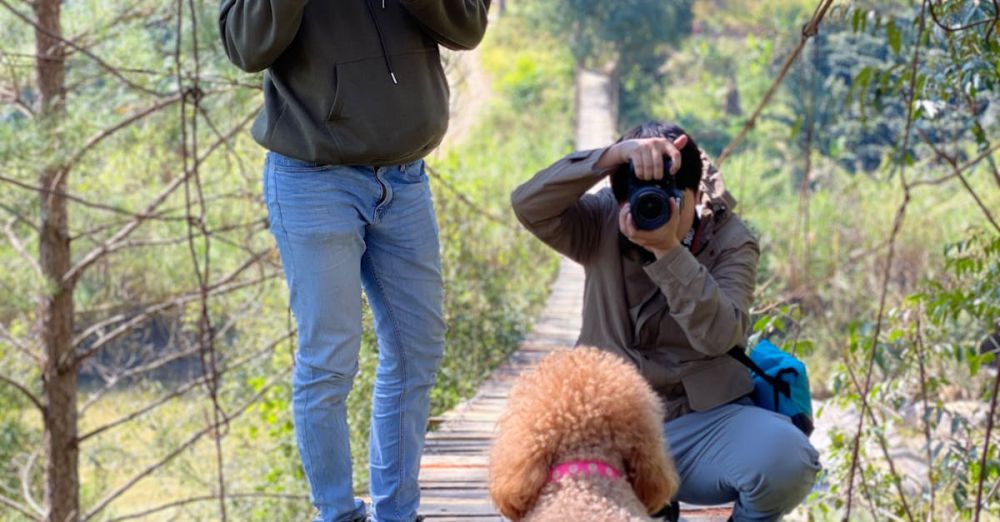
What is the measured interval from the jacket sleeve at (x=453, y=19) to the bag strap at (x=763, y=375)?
30.9 inches

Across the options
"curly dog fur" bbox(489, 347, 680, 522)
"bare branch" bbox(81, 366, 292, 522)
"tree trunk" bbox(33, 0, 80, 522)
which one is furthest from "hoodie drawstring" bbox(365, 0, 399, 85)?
"tree trunk" bbox(33, 0, 80, 522)

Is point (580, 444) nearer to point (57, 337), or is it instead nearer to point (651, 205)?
point (651, 205)

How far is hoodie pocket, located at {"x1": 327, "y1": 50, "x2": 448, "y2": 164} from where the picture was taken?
6.24ft

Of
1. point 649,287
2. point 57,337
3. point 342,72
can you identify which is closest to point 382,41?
point 342,72

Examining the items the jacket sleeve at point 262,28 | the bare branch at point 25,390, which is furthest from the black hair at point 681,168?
the bare branch at point 25,390

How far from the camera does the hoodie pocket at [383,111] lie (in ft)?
6.24

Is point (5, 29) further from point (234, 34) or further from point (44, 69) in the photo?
point (234, 34)

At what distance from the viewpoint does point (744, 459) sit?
2.05 m

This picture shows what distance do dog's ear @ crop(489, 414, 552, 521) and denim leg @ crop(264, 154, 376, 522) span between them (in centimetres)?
44

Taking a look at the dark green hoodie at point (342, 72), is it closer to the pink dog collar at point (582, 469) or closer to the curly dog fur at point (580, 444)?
the curly dog fur at point (580, 444)

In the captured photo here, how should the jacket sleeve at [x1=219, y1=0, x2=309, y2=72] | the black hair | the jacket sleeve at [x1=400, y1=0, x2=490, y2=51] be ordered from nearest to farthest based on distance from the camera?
the jacket sleeve at [x1=219, y1=0, x2=309, y2=72]
the jacket sleeve at [x1=400, y1=0, x2=490, y2=51]
the black hair

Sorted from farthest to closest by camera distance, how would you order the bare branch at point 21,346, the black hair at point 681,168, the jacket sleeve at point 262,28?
the bare branch at point 21,346, the black hair at point 681,168, the jacket sleeve at point 262,28

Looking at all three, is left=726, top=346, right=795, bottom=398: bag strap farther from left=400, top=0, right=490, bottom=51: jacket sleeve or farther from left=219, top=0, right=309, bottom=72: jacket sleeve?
left=219, top=0, right=309, bottom=72: jacket sleeve

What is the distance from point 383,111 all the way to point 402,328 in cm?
40
